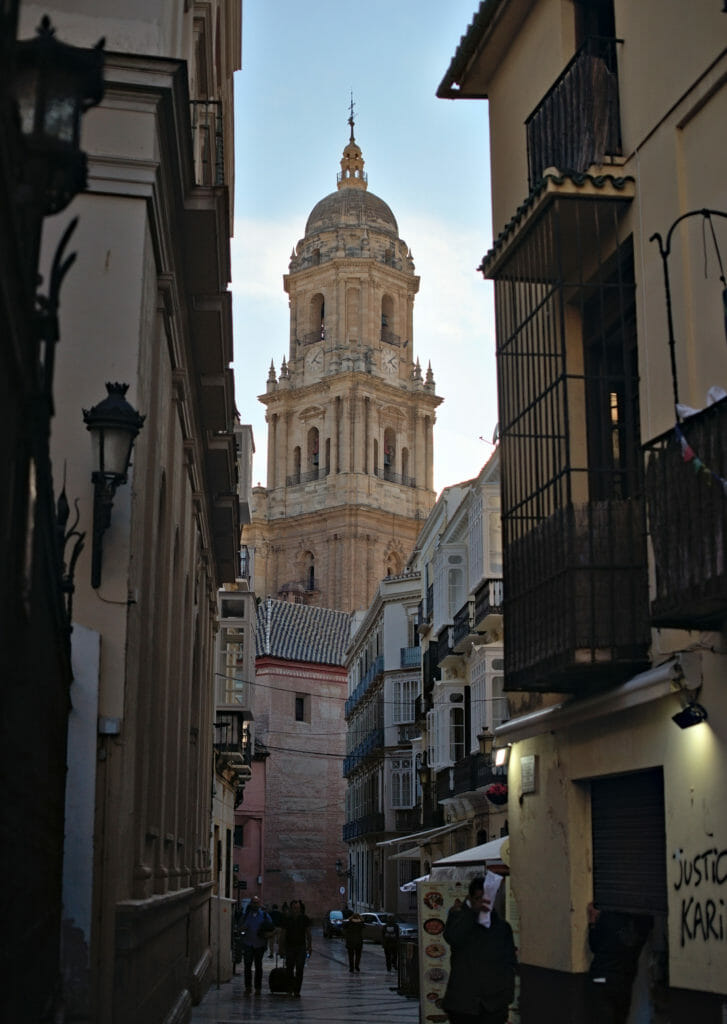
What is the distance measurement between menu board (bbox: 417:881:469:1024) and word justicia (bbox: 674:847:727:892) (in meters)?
4.62

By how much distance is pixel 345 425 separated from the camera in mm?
85000

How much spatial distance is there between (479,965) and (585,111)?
7014 mm

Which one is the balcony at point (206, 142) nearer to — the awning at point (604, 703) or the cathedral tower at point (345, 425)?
the awning at point (604, 703)

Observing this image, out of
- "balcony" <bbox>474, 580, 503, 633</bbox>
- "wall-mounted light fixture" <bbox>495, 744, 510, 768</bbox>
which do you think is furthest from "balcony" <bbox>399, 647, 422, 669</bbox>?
"wall-mounted light fixture" <bbox>495, 744, 510, 768</bbox>

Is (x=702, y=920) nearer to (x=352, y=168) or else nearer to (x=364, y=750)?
(x=364, y=750)

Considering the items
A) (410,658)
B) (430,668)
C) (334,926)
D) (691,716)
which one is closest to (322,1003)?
(691,716)

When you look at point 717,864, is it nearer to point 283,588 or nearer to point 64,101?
point 64,101

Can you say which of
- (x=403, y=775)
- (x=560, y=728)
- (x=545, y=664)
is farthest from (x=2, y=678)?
(x=403, y=775)

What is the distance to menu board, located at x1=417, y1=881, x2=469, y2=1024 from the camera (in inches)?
542

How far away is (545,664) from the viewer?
36.3ft

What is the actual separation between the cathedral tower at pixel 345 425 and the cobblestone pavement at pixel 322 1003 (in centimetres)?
5438

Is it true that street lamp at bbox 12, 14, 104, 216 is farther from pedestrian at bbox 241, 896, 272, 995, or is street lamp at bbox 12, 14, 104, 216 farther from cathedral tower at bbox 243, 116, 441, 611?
cathedral tower at bbox 243, 116, 441, 611

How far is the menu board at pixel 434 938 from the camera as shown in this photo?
45.1 feet

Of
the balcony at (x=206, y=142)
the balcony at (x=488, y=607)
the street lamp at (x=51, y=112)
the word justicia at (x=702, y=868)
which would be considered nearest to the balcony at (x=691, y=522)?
the word justicia at (x=702, y=868)
